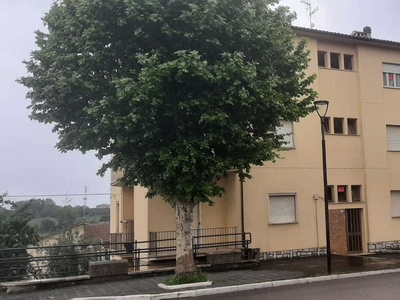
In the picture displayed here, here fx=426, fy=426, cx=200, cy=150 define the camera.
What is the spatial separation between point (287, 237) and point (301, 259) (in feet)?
3.76

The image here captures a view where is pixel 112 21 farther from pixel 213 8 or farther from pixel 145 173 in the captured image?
pixel 145 173

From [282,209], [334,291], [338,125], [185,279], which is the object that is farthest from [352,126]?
[185,279]

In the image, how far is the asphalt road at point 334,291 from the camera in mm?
9711

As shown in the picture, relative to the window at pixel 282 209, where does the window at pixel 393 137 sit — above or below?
above

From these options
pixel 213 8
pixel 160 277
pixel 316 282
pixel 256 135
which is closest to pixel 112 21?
pixel 213 8

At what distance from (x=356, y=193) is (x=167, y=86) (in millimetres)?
12588

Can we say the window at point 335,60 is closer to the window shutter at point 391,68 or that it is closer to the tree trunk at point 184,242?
the window shutter at point 391,68

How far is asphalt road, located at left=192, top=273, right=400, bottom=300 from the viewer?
971 cm

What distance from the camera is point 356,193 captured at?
19312 mm

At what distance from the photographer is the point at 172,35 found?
1010cm

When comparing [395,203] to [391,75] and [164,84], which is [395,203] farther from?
[164,84]

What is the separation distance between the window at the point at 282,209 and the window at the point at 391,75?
7.66m

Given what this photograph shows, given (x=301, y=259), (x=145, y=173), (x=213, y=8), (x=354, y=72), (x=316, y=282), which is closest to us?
(x=213, y=8)

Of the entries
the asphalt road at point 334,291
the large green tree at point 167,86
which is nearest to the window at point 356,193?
the asphalt road at point 334,291
